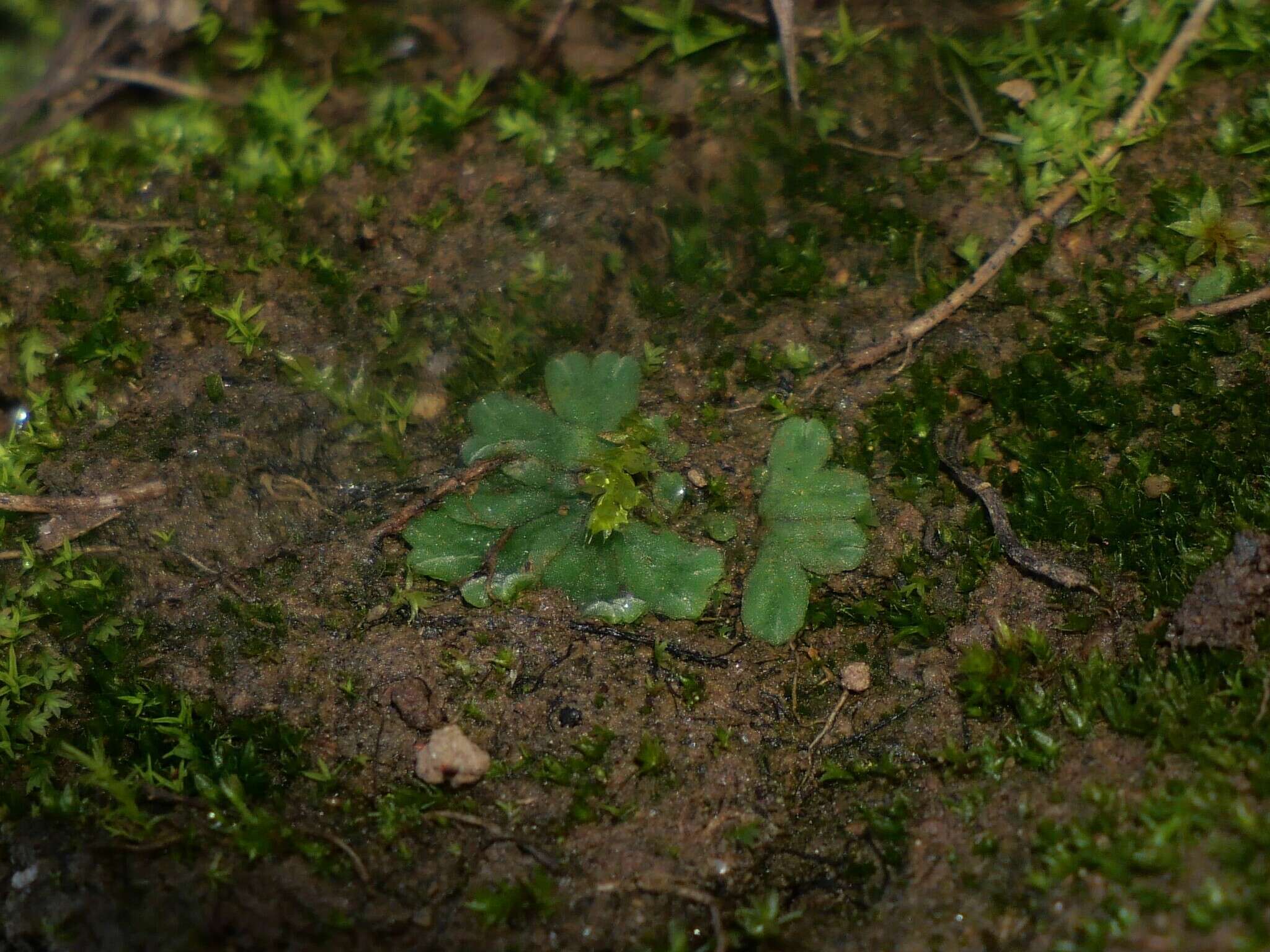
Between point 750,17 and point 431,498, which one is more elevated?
point 750,17

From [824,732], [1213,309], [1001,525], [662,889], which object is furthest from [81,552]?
[1213,309]

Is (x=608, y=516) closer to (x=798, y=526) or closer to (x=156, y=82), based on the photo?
(x=798, y=526)

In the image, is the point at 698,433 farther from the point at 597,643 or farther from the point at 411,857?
the point at 411,857

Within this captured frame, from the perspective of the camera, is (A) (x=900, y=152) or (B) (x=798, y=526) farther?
(A) (x=900, y=152)

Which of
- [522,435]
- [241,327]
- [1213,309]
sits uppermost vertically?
[241,327]

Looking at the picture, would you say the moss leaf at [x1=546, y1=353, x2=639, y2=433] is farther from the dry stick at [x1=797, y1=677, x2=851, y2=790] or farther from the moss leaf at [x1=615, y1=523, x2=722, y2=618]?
the dry stick at [x1=797, y1=677, x2=851, y2=790]

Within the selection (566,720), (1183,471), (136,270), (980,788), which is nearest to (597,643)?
(566,720)

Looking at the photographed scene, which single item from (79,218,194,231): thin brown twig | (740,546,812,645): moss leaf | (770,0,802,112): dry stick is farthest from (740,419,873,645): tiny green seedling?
(79,218,194,231): thin brown twig
